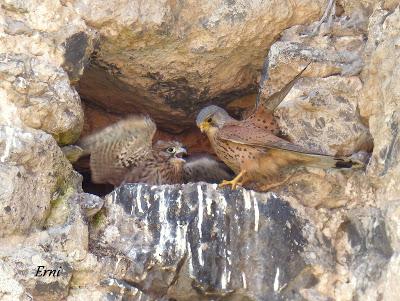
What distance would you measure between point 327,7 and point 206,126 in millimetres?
935

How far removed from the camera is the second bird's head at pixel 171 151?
18.8 feet

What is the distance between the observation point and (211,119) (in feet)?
18.0

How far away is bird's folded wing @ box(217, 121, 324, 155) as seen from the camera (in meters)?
4.87

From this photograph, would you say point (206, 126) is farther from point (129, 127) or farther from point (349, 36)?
point (349, 36)

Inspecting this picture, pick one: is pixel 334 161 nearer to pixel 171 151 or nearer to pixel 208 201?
pixel 208 201

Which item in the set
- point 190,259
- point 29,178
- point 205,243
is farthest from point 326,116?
point 29,178

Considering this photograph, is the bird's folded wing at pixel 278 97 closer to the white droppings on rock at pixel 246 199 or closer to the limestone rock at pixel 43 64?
the white droppings on rock at pixel 246 199

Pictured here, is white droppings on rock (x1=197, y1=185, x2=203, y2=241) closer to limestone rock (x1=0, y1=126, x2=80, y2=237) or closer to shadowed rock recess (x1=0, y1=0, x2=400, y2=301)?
shadowed rock recess (x1=0, y1=0, x2=400, y2=301)

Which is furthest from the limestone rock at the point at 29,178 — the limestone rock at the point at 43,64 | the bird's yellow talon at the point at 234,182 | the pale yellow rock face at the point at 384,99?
the pale yellow rock face at the point at 384,99

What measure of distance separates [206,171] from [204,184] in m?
1.02

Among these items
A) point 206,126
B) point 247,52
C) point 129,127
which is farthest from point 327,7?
point 129,127

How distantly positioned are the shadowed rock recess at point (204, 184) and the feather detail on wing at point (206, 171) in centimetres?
66

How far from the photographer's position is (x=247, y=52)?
18.0 ft

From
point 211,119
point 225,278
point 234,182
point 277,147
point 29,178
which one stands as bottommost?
point 225,278
